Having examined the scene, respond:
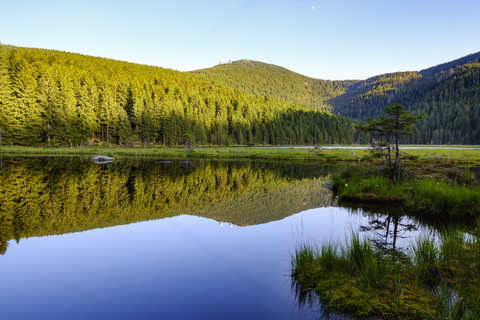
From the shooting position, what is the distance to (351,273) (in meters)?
6.06

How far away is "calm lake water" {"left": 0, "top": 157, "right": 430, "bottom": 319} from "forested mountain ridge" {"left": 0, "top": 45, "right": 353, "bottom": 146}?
4940 centimetres

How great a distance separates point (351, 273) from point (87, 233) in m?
8.91

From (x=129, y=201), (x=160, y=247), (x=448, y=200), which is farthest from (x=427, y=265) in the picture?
(x=129, y=201)

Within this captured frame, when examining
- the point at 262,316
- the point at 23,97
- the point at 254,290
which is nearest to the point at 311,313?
the point at 262,316

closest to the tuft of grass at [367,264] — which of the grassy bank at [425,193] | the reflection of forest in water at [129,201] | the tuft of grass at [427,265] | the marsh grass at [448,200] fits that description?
the tuft of grass at [427,265]

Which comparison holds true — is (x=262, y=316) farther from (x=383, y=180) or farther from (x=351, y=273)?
(x=383, y=180)

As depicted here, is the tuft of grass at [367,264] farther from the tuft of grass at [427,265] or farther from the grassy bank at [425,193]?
the grassy bank at [425,193]

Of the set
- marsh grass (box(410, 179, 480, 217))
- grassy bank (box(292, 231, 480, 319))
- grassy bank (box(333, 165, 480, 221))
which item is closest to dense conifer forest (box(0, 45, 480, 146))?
grassy bank (box(333, 165, 480, 221))

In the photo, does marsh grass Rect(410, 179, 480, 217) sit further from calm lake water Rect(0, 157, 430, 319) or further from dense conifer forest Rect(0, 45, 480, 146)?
dense conifer forest Rect(0, 45, 480, 146)

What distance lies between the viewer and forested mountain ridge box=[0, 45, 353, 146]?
59.5 meters

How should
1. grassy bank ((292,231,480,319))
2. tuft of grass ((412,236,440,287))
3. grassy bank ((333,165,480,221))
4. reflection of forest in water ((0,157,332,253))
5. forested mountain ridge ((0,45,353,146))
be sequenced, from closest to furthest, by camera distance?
grassy bank ((292,231,480,319))
tuft of grass ((412,236,440,287))
reflection of forest in water ((0,157,332,253))
grassy bank ((333,165,480,221))
forested mountain ridge ((0,45,353,146))

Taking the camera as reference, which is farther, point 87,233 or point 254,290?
point 87,233

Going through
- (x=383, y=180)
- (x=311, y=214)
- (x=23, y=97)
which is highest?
(x=23, y=97)

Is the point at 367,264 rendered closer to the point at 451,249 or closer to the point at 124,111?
the point at 451,249
